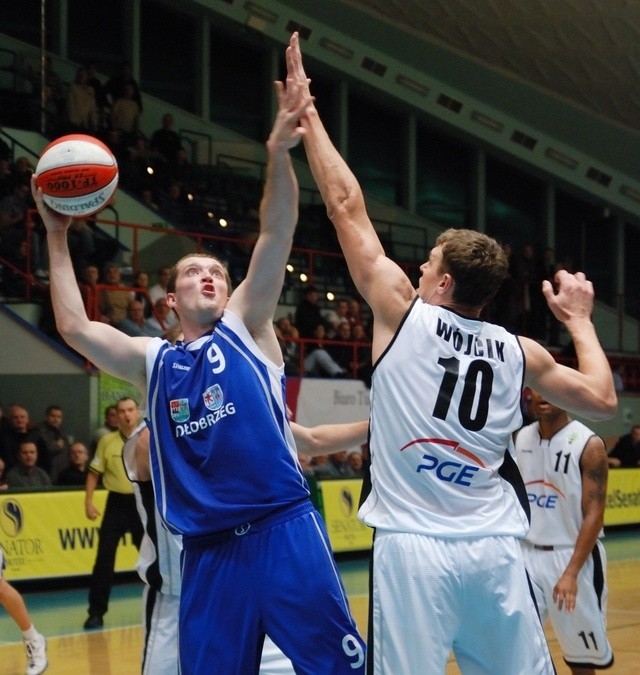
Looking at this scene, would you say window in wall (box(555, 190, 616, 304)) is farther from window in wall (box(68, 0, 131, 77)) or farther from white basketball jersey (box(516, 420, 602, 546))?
white basketball jersey (box(516, 420, 602, 546))

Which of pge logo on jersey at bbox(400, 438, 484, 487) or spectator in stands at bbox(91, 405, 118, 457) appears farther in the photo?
spectator in stands at bbox(91, 405, 118, 457)

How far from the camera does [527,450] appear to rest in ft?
23.4

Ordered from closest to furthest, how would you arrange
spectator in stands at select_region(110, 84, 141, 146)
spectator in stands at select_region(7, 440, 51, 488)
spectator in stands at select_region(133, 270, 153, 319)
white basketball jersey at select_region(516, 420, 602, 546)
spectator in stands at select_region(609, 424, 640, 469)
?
white basketball jersey at select_region(516, 420, 602, 546), spectator in stands at select_region(7, 440, 51, 488), spectator in stands at select_region(133, 270, 153, 319), spectator in stands at select_region(609, 424, 640, 469), spectator in stands at select_region(110, 84, 141, 146)

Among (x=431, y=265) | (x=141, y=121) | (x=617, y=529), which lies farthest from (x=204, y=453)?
(x=141, y=121)

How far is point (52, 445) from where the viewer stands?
13.2m

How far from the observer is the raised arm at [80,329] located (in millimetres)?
4352

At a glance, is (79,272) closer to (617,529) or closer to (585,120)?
(617,529)

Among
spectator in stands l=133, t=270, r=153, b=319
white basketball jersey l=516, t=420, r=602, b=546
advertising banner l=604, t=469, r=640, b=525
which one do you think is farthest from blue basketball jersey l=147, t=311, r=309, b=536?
advertising banner l=604, t=469, r=640, b=525

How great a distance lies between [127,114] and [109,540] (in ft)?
36.1

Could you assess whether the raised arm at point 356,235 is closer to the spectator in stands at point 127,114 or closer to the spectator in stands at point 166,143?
the spectator in stands at point 127,114

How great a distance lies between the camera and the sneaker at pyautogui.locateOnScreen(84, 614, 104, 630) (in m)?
9.73

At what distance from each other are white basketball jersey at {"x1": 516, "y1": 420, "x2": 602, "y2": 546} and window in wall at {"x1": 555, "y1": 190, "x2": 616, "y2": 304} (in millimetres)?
20814

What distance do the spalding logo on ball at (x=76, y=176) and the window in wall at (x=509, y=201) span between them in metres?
22.3

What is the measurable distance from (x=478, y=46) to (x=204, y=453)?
2089cm
